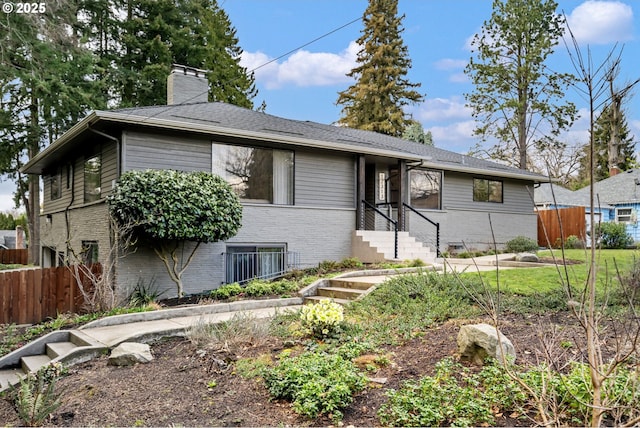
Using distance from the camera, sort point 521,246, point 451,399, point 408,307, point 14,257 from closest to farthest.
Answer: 1. point 451,399
2. point 408,307
3. point 521,246
4. point 14,257

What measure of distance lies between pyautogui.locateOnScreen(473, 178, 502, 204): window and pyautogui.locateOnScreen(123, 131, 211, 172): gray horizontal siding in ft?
33.8

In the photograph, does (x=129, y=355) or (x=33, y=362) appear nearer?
(x=129, y=355)

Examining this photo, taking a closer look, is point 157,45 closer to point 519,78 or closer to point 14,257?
point 14,257

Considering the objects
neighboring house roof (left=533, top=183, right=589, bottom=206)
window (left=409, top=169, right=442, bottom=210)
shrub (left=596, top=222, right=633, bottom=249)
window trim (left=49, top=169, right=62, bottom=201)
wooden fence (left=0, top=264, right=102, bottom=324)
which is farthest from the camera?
neighboring house roof (left=533, top=183, right=589, bottom=206)

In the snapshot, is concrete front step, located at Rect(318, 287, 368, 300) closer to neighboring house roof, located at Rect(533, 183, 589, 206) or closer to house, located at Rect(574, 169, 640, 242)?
neighboring house roof, located at Rect(533, 183, 589, 206)

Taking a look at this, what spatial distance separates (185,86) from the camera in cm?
1304

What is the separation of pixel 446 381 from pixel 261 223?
7828mm

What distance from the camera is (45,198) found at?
1628 cm

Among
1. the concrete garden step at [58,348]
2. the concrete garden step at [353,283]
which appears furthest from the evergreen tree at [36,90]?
the concrete garden step at [353,283]

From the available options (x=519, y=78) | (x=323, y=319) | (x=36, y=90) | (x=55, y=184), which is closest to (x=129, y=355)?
(x=323, y=319)

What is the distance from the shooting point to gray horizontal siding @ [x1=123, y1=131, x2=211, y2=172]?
949cm

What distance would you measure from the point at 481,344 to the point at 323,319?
1.82 meters

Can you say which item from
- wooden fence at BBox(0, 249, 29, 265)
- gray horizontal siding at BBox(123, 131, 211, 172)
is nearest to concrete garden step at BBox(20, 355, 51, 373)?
gray horizontal siding at BBox(123, 131, 211, 172)

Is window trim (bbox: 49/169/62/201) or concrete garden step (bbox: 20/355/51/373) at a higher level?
window trim (bbox: 49/169/62/201)
